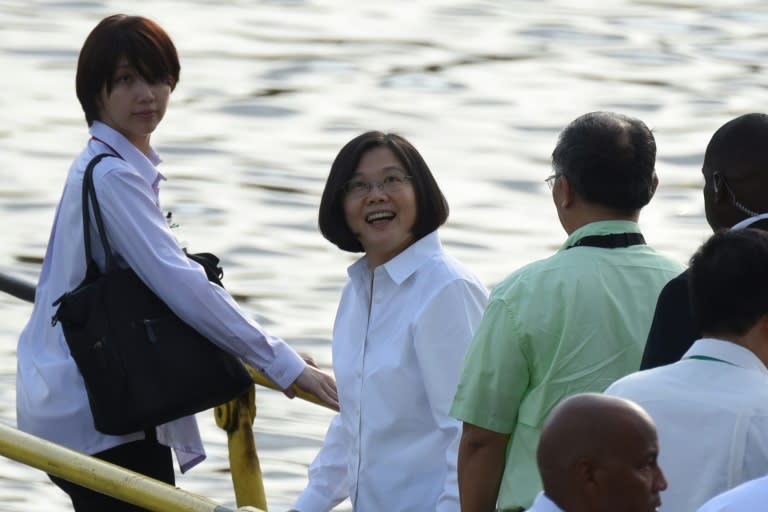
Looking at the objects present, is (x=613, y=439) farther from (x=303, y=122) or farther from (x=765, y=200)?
(x=303, y=122)

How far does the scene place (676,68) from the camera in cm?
1426

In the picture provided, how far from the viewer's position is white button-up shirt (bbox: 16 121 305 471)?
4023 millimetres

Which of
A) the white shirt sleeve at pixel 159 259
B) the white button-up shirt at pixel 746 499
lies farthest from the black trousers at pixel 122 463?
the white button-up shirt at pixel 746 499

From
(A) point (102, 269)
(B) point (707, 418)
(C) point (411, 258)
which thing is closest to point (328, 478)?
(C) point (411, 258)

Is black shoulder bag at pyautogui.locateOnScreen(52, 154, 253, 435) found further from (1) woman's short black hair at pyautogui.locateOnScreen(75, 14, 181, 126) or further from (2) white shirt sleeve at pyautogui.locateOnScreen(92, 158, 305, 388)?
(1) woman's short black hair at pyautogui.locateOnScreen(75, 14, 181, 126)

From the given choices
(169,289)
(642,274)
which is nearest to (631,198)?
(642,274)

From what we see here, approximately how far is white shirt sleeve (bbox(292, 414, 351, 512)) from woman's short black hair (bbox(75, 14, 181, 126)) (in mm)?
759

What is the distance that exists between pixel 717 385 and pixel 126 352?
1275 mm

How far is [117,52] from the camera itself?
4141mm

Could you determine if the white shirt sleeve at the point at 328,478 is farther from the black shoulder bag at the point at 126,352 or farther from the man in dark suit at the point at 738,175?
the man in dark suit at the point at 738,175

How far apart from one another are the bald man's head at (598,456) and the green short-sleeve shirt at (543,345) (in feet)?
2.76

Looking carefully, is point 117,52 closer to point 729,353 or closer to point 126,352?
point 126,352

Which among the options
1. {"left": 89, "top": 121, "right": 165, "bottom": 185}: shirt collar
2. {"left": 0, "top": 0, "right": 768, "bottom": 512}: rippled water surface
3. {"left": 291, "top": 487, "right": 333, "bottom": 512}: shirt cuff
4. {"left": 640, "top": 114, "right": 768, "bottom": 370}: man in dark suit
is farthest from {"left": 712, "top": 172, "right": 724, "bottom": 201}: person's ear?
{"left": 0, "top": 0, "right": 768, "bottom": 512}: rippled water surface

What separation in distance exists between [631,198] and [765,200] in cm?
22
